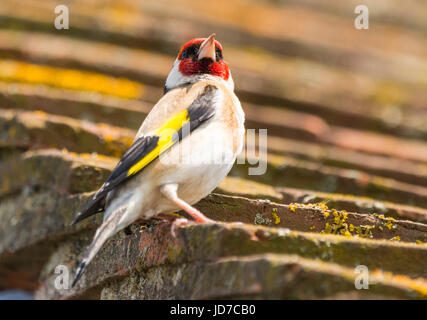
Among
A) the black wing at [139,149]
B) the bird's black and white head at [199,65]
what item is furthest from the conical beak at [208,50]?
the black wing at [139,149]

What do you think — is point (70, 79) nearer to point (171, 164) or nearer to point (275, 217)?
point (171, 164)

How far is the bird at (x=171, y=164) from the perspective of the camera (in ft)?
9.91

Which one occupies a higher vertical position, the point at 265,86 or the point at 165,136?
the point at 265,86

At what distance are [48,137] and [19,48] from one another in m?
1.68

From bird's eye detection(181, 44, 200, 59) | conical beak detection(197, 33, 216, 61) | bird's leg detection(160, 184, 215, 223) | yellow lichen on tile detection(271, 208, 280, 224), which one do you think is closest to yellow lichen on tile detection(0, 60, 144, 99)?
bird's eye detection(181, 44, 200, 59)

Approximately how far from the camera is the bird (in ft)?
9.91

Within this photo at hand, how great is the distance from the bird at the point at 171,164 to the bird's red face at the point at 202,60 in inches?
21.7

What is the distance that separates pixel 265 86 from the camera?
19.4 feet

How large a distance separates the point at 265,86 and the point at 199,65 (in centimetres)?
187

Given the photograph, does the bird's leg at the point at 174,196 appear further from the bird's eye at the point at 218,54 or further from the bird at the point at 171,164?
the bird's eye at the point at 218,54

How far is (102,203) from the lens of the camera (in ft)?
10.1

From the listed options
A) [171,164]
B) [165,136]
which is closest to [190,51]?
[165,136]
